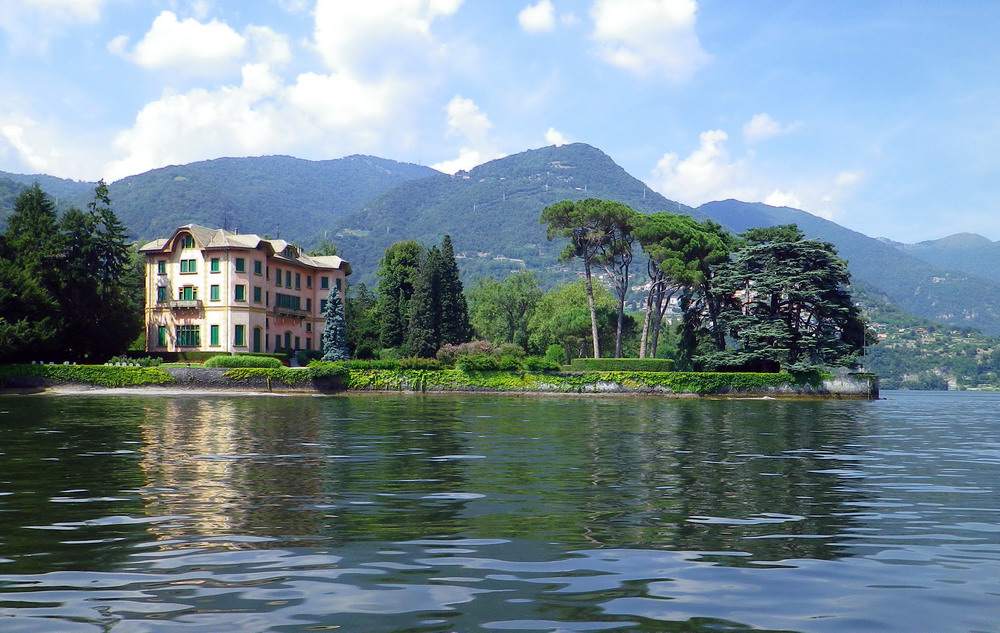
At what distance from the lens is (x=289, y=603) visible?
5.55m

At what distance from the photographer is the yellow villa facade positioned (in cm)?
6875

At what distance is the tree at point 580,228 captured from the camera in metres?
69.6

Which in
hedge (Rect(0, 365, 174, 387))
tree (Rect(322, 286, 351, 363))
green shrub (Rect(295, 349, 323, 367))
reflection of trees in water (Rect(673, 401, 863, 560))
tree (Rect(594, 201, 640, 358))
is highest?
tree (Rect(594, 201, 640, 358))

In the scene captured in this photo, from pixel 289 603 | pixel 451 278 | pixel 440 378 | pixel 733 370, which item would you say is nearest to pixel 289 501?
pixel 289 603

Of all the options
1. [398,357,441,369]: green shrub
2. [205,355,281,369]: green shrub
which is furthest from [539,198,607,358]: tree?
[205,355,281,369]: green shrub

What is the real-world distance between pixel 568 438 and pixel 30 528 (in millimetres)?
13896

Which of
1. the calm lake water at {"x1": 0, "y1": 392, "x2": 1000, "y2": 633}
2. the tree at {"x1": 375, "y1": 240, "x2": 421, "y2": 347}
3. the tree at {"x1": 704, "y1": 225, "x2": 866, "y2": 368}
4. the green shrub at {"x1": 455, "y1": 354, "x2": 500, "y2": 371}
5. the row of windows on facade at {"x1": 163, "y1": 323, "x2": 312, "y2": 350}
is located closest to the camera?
the calm lake water at {"x1": 0, "y1": 392, "x2": 1000, "y2": 633}

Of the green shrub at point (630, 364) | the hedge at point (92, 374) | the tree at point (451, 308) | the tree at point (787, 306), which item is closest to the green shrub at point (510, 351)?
the green shrub at point (630, 364)

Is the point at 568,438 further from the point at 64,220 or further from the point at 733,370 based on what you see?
the point at 64,220

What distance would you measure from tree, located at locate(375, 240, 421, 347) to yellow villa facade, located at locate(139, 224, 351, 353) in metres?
9.57

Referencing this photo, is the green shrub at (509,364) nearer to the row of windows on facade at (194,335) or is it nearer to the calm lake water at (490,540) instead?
the row of windows on facade at (194,335)

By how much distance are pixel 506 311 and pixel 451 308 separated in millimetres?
21869

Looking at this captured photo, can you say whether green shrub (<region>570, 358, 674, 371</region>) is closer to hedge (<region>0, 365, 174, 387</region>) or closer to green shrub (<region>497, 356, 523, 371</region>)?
green shrub (<region>497, 356, 523, 371</region>)

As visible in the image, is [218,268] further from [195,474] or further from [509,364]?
[195,474]
